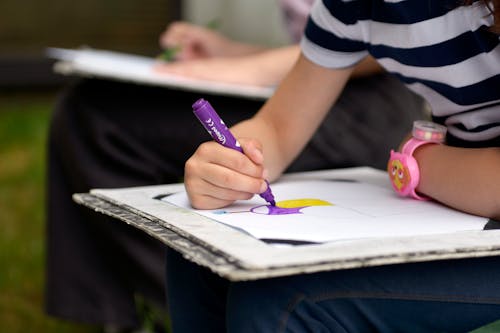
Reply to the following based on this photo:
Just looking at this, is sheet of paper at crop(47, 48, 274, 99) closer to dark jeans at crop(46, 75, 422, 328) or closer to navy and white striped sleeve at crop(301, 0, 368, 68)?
dark jeans at crop(46, 75, 422, 328)

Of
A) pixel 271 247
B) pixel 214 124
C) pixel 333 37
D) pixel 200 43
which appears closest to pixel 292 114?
pixel 333 37

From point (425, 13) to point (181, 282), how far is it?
1.11 ft

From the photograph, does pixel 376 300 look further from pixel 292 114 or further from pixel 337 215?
pixel 292 114

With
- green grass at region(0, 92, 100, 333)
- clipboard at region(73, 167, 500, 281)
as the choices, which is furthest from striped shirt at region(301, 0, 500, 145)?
green grass at region(0, 92, 100, 333)

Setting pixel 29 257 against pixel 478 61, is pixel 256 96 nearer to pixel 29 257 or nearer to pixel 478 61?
pixel 478 61

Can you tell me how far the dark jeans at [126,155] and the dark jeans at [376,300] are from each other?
0.53m

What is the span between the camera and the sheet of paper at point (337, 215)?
0.67 metres

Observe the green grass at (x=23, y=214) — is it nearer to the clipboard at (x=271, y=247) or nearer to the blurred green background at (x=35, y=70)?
the blurred green background at (x=35, y=70)

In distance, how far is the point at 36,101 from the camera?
3.23m

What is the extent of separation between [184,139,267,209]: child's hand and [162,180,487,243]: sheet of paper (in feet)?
0.04

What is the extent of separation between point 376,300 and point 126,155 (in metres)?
0.66

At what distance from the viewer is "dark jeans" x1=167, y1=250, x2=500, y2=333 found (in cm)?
68

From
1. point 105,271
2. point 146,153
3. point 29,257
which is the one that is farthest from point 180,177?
point 29,257

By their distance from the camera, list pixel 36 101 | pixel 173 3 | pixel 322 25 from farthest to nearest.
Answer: pixel 173 3, pixel 36 101, pixel 322 25
